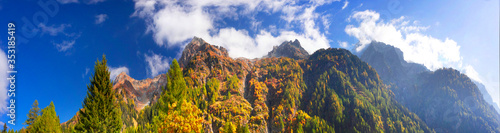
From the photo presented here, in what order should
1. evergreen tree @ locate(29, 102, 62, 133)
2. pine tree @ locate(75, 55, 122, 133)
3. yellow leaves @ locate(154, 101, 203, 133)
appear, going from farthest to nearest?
evergreen tree @ locate(29, 102, 62, 133), yellow leaves @ locate(154, 101, 203, 133), pine tree @ locate(75, 55, 122, 133)

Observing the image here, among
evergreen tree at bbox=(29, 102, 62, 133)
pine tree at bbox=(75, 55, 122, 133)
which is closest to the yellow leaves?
pine tree at bbox=(75, 55, 122, 133)

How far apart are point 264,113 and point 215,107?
48718 mm

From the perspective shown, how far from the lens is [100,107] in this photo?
25.7 meters

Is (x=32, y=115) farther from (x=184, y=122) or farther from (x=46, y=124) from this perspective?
(x=184, y=122)

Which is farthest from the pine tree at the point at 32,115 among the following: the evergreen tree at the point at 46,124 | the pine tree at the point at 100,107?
the pine tree at the point at 100,107

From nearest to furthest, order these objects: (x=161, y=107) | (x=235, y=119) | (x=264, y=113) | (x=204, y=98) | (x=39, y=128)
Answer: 1. (x=161, y=107)
2. (x=39, y=128)
3. (x=235, y=119)
4. (x=204, y=98)
5. (x=264, y=113)

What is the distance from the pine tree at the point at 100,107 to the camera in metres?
25.0

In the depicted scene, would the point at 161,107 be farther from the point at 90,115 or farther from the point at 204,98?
the point at 204,98

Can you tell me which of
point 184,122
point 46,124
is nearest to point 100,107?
point 184,122

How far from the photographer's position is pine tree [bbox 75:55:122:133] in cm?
2500

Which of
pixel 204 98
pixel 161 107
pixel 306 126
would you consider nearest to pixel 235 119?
pixel 204 98

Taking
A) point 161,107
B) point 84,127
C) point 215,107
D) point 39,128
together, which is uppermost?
point 215,107

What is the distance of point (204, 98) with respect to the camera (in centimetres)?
18062

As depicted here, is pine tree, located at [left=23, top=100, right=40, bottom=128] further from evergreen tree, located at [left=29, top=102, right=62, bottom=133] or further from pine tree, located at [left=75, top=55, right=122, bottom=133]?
pine tree, located at [left=75, top=55, right=122, bottom=133]
